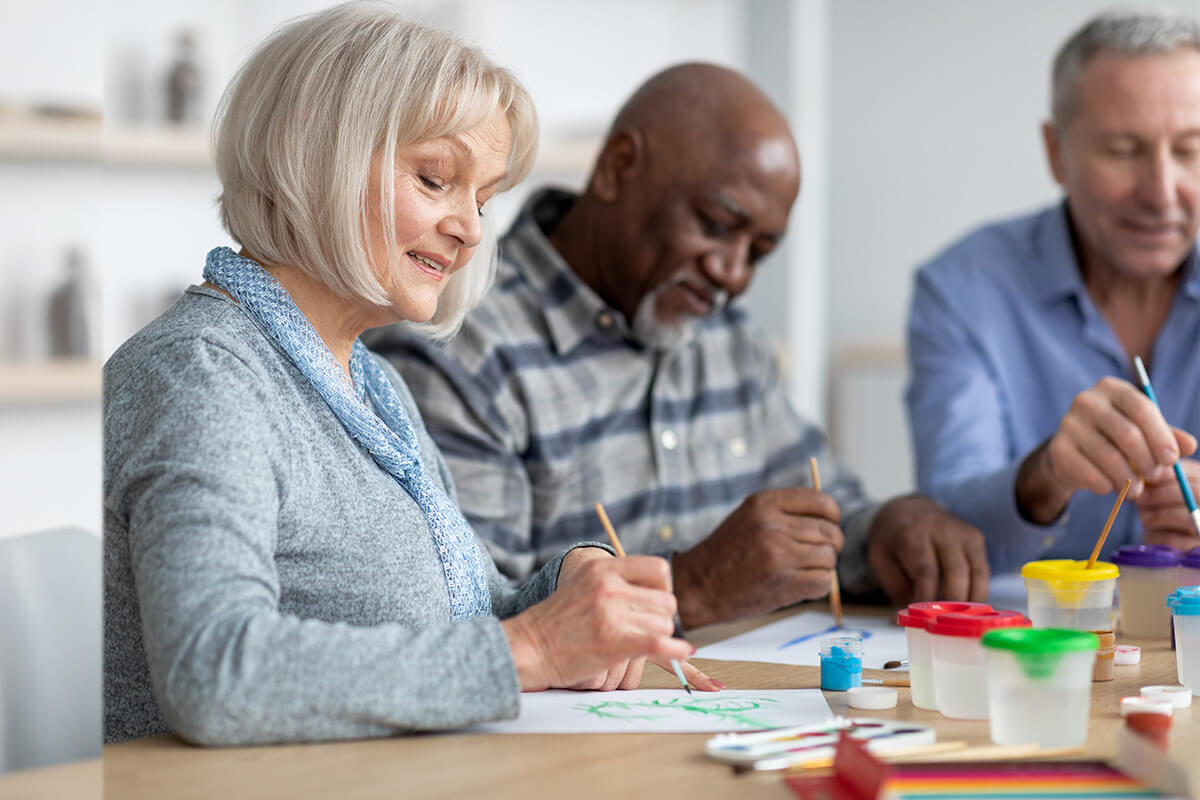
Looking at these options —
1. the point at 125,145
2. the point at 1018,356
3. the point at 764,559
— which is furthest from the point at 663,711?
the point at 125,145

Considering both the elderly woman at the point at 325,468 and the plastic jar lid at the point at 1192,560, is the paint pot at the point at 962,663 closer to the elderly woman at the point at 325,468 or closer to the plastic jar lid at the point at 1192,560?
the elderly woman at the point at 325,468

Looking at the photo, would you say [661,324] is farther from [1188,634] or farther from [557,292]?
[1188,634]

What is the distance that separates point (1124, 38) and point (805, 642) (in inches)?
43.4

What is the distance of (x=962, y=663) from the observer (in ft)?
3.24

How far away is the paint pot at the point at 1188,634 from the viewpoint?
1.09 meters

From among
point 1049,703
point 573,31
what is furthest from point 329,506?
point 573,31

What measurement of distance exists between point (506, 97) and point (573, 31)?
2.44m

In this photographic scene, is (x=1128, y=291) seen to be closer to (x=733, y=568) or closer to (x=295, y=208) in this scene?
(x=733, y=568)

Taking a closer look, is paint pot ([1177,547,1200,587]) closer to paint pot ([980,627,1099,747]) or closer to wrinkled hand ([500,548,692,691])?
paint pot ([980,627,1099,747])

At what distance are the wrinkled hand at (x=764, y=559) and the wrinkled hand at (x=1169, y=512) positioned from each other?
383 millimetres

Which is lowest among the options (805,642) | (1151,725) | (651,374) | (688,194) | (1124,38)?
(805,642)

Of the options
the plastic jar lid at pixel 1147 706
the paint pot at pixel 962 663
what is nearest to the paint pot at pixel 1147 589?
the plastic jar lid at pixel 1147 706

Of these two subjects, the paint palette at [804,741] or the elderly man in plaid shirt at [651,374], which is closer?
the paint palette at [804,741]

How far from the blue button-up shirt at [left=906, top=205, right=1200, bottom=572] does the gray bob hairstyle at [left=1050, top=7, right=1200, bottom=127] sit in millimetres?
246
